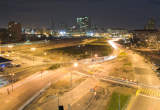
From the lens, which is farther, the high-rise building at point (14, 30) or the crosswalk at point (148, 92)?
the high-rise building at point (14, 30)

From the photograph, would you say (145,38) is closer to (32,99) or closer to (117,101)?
(117,101)

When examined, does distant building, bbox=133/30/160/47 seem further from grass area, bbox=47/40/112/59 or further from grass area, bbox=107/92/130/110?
grass area, bbox=107/92/130/110

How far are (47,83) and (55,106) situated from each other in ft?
32.9

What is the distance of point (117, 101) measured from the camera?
23672 mm

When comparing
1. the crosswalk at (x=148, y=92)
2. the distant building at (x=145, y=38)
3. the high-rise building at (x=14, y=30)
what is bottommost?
the crosswalk at (x=148, y=92)

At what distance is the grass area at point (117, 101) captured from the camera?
2210cm

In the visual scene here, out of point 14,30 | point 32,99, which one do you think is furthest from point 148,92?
point 14,30

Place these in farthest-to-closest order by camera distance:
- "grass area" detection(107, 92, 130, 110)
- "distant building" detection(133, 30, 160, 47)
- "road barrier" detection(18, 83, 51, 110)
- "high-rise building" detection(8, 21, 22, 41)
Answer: "high-rise building" detection(8, 21, 22, 41) < "distant building" detection(133, 30, 160, 47) < "road barrier" detection(18, 83, 51, 110) < "grass area" detection(107, 92, 130, 110)

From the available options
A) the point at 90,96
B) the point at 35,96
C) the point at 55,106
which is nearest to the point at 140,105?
the point at 90,96

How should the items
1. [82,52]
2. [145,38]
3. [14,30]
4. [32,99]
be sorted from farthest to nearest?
[14,30] → [145,38] → [82,52] → [32,99]

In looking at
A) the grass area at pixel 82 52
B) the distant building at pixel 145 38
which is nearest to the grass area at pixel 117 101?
the grass area at pixel 82 52

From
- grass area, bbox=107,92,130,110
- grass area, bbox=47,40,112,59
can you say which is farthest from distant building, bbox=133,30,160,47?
grass area, bbox=107,92,130,110

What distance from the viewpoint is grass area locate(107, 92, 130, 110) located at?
2210 cm

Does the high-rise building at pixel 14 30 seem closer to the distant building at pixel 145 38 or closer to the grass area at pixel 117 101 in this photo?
the distant building at pixel 145 38
